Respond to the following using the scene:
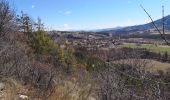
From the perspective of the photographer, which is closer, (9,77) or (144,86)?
(144,86)

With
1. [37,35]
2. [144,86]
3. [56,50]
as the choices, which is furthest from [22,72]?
[56,50]

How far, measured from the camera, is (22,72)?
13.5m

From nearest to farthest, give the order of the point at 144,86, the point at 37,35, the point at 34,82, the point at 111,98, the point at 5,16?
the point at 144,86
the point at 111,98
the point at 34,82
the point at 5,16
the point at 37,35

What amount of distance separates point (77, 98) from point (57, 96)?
2.88ft

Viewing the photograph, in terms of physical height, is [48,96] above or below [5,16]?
below

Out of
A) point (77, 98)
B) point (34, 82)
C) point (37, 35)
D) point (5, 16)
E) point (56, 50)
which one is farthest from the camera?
point (56, 50)

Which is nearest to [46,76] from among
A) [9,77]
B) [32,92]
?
[9,77]

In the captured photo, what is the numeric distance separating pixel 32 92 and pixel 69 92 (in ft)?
4.32

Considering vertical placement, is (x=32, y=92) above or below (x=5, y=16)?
below

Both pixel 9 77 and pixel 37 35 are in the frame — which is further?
pixel 37 35

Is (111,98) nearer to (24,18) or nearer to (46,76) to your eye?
(46,76)

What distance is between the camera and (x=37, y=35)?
180 ft

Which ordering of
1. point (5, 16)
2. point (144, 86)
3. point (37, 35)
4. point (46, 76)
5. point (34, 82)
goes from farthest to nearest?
point (37, 35), point (5, 16), point (46, 76), point (34, 82), point (144, 86)

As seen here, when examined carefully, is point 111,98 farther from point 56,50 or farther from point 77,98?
point 56,50
